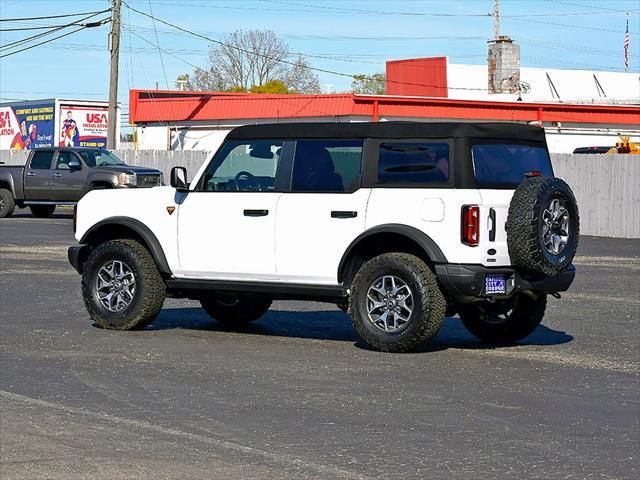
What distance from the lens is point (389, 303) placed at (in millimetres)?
11492

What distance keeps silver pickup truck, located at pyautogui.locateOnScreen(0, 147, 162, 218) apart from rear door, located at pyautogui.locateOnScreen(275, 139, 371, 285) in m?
22.9

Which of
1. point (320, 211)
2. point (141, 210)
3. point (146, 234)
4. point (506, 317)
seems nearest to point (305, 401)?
point (320, 211)

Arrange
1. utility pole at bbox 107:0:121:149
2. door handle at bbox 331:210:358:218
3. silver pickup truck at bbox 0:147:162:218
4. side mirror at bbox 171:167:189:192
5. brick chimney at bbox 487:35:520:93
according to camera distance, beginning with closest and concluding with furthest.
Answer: door handle at bbox 331:210:358:218, side mirror at bbox 171:167:189:192, silver pickup truck at bbox 0:147:162:218, utility pole at bbox 107:0:121:149, brick chimney at bbox 487:35:520:93

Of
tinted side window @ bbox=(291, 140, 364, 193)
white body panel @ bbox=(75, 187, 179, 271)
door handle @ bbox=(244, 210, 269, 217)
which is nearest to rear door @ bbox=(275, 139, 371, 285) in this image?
tinted side window @ bbox=(291, 140, 364, 193)

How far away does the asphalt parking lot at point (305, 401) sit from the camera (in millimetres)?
7137

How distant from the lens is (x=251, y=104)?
2069 inches

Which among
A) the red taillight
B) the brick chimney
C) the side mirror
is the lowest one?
the red taillight

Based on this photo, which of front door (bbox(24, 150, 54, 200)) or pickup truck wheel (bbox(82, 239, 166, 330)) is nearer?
pickup truck wheel (bbox(82, 239, 166, 330))

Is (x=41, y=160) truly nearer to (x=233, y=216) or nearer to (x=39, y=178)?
(x=39, y=178)

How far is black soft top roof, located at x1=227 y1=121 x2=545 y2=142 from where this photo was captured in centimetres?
1151

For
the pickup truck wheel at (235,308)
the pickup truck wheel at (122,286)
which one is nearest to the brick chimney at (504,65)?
the pickup truck wheel at (235,308)

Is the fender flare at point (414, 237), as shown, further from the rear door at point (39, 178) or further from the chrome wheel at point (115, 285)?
the rear door at point (39, 178)

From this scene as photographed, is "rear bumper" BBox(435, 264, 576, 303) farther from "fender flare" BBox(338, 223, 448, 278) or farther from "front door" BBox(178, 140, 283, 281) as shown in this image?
"front door" BBox(178, 140, 283, 281)

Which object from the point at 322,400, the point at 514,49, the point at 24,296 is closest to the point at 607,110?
the point at 514,49
